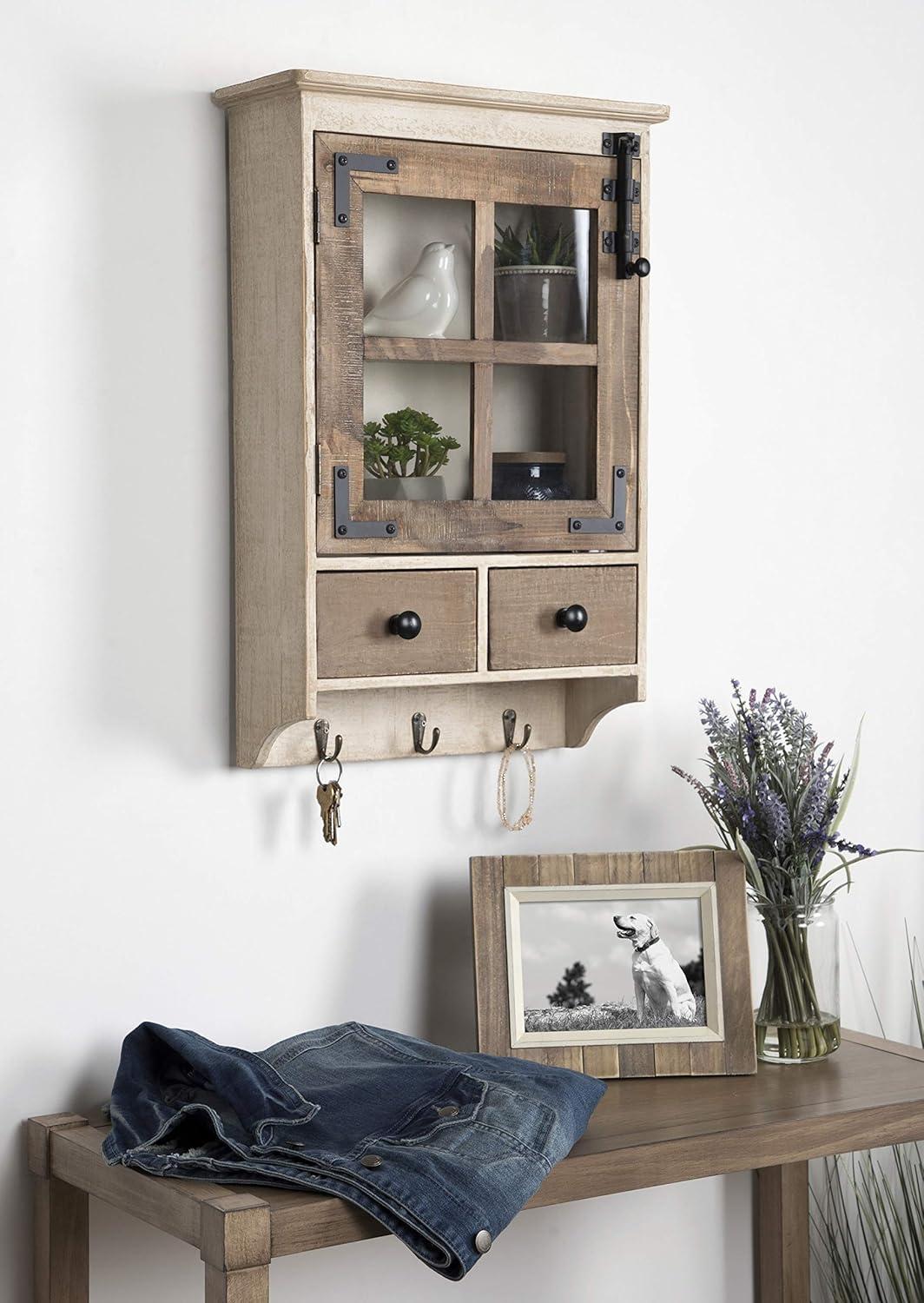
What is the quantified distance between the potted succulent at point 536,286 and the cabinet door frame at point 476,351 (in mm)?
14

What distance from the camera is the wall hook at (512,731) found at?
195 cm

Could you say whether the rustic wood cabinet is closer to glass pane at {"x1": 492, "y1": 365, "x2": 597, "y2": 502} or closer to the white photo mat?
glass pane at {"x1": 492, "y1": 365, "x2": 597, "y2": 502}

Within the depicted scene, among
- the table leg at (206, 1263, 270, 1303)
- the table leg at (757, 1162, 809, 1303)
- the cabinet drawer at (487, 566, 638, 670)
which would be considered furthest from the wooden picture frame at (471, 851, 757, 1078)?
the table leg at (206, 1263, 270, 1303)

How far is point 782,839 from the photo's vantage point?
1910 millimetres

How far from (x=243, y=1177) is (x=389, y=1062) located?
0.24 meters

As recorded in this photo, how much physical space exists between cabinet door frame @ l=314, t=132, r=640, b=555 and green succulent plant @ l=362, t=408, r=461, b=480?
0.07 ft

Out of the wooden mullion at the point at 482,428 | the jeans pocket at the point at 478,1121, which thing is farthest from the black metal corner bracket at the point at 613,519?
the jeans pocket at the point at 478,1121

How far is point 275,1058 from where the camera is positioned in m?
1.71

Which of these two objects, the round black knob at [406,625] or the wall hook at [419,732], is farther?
the wall hook at [419,732]

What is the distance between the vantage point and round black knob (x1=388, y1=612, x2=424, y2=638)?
5.61ft

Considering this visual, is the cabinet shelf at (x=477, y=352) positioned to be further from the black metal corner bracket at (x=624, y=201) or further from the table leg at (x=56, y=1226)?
the table leg at (x=56, y=1226)

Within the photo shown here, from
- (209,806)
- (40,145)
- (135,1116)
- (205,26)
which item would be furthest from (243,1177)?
(205,26)

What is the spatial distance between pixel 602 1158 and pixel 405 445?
72 centimetres

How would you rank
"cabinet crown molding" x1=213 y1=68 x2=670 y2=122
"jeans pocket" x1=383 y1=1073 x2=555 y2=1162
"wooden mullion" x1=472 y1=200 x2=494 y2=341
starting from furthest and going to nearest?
1. "wooden mullion" x1=472 y1=200 x2=494 y2=341
2. "cabinet crown molding" x1=213 y1=68 x2=670 y2=122
3. "jeans pocket" x1=383 y1=1073 x2=555 y2=1162
